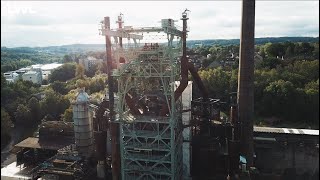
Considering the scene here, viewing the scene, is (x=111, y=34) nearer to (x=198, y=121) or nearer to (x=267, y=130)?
(x=198, y=121)

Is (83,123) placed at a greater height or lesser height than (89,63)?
lesser

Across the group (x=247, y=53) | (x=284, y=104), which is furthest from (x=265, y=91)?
(x=247, y=53)

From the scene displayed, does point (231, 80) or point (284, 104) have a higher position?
point (231, 80)

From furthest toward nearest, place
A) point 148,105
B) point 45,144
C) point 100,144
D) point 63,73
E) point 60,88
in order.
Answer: point 63,73 < point 60,88 < point 45,144 < point 100,144 < point 148,105

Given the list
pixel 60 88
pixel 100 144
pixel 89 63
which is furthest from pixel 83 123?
pixel 89 63

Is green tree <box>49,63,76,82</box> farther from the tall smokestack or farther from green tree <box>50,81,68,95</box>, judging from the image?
the tall smokestack

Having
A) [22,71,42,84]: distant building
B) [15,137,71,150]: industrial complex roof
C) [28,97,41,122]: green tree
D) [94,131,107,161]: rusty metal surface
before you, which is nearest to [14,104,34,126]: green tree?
[28,97,41,122]: green tree

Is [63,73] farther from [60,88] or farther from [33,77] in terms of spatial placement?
[60,88]
